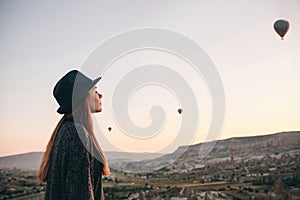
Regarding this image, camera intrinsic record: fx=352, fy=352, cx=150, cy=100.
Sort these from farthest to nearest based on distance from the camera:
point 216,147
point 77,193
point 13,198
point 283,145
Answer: point 216,147
point 283,145
point 13,198
point 77,193

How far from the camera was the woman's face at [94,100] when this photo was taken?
219 centimetres

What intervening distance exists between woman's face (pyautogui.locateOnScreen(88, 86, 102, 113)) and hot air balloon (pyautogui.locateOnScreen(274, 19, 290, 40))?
11.3m

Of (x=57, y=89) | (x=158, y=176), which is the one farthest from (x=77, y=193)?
(x=158, y=176)

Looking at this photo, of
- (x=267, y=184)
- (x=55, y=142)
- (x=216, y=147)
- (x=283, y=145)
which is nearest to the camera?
(x=55, y=142)

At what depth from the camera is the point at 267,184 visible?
34.5 ft

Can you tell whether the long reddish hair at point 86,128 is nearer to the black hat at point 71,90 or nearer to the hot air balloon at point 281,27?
the black hat at point 71,90

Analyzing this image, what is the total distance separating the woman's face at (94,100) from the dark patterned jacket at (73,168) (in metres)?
0.16

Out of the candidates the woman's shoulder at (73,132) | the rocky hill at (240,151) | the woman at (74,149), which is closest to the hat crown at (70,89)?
the woman at (74,149)

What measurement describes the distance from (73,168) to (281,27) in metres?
11.7

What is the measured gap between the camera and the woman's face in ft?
7.19

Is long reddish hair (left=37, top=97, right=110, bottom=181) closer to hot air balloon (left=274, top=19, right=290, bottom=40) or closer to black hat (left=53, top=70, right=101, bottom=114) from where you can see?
black hat (left=53, top=70, right=101, bottom=114)

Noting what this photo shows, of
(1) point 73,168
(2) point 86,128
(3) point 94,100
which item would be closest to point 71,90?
(3) point 94,100

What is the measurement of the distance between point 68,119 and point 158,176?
417 inches

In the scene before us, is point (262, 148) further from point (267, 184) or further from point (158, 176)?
point (158, 176)
